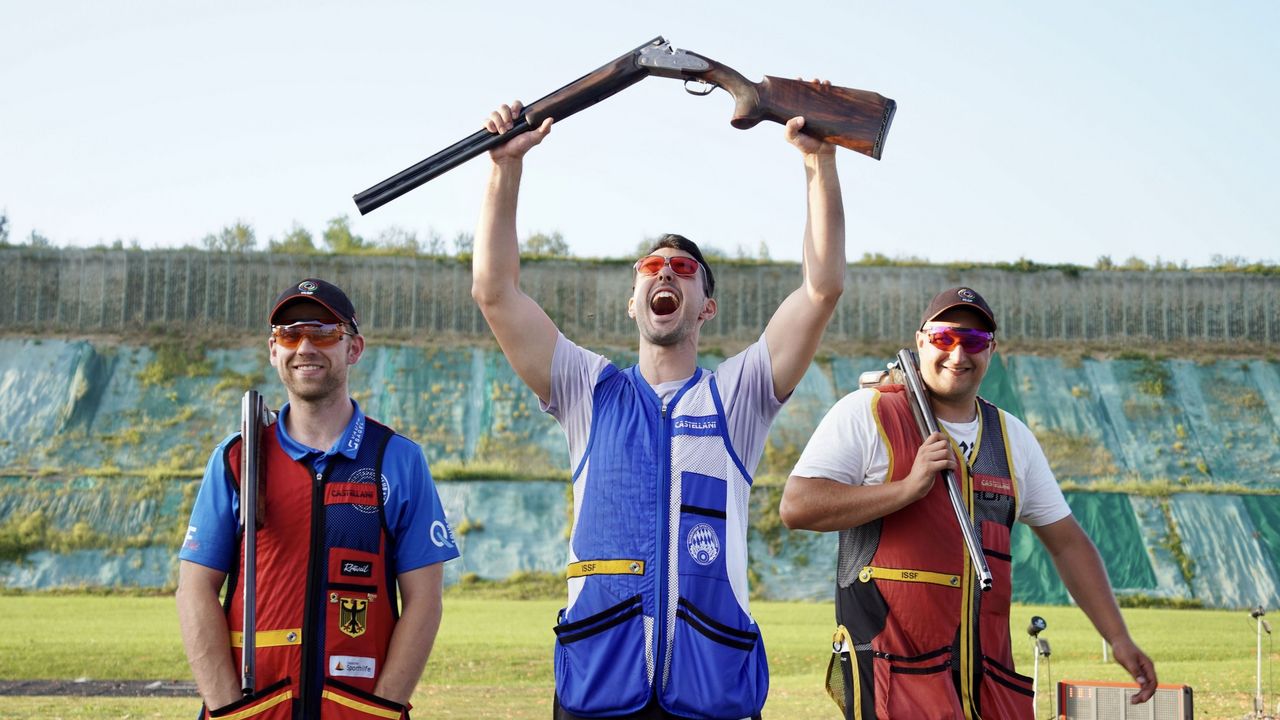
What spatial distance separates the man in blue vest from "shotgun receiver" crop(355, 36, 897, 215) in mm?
66

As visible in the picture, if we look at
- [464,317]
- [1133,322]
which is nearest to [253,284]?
[464,317]

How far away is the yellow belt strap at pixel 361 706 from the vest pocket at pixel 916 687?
161cm

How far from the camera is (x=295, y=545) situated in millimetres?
4039

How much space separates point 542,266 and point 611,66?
38.6m

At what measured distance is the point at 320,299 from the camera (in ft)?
14.2

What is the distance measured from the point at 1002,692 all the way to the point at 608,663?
148 cm

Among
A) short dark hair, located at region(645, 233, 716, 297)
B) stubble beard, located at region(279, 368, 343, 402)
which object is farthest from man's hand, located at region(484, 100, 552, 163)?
stubble beard, located at region(279, 368, 343, 402)

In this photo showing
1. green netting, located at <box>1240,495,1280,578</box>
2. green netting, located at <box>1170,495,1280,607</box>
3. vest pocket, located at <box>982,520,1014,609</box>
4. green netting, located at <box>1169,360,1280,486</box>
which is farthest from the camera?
green netting, located at <box>1169,360,1280,486</box>

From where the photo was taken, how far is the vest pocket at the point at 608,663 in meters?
3.90

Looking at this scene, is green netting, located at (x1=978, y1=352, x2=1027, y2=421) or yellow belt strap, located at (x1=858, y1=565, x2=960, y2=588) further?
green netting, located at (x1=978, y1=352, x2=1027, y2=421)

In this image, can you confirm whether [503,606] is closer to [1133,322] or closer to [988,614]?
[988,614]

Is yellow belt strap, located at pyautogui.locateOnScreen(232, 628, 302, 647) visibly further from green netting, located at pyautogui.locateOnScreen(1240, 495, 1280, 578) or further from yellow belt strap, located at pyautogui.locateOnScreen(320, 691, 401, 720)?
green netting, located at pyautogui.locateOnScreen(1240, 495, 1280, 578)

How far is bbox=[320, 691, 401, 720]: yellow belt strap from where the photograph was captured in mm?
3961

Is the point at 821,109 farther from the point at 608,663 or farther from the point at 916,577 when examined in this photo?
the point at 608,663
